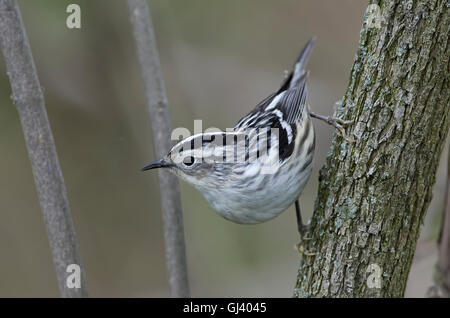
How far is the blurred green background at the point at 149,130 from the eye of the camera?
605 centimetres

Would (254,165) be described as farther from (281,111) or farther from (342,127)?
(342,127)

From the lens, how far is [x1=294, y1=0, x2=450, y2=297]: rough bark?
109 inches

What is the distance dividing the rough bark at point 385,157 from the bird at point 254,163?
0.24 meters

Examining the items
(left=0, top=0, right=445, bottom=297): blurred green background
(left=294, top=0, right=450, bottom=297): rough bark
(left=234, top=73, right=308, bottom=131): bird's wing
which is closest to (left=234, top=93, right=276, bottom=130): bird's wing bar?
(left=234, top=73, right=308, bottom=131): bird's wing

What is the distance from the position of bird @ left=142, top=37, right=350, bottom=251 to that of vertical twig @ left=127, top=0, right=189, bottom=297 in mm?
189

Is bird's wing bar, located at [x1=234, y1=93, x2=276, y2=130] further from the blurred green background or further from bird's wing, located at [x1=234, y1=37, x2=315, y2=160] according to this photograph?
the blurred green background

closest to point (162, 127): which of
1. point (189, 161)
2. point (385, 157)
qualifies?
point (189, 161)

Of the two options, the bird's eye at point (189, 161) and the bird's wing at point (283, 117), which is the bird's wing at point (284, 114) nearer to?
the bird's wing at point (283, 117)

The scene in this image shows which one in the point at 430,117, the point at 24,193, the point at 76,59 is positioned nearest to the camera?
the point at 430,117

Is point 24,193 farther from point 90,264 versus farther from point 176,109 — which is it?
point 176,109

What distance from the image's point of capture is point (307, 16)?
6.71 meters

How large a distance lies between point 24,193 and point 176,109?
205 centimetres

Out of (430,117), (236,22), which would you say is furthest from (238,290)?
(430,117)
